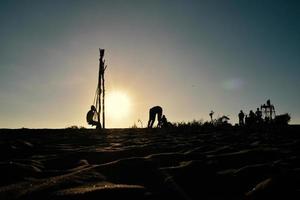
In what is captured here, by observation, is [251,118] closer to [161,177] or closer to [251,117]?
[251,117]

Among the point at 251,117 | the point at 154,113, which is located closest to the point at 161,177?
the point at 154,113

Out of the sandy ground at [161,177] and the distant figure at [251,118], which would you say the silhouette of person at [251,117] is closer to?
the distant figure at [251,118]

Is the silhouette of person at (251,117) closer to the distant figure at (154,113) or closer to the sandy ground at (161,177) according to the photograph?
the distant figure at (154,113)

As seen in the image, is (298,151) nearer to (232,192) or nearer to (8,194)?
(232,192)

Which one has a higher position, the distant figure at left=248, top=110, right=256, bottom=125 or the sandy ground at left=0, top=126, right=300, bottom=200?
the distant figure at left=248, top=110, right=256, bottom=125

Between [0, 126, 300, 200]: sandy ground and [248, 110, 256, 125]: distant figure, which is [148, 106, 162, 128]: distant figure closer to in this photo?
[248, 110, 256, 125]: distant figure

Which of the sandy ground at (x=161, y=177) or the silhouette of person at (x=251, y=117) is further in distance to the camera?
the silhouette of person at (x=251, y=117)

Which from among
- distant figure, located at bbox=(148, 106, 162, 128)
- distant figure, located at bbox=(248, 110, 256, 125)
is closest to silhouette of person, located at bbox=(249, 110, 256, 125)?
distant figure, located at bbox=(248, 110, 256, 125)

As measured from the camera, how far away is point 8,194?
7.92ft

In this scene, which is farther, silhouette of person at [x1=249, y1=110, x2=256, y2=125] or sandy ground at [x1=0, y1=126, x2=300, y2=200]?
silhouette of person at [x1=249, y1=110, x2=256, y2=125]

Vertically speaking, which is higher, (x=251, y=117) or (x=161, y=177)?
(x=251, y=117)

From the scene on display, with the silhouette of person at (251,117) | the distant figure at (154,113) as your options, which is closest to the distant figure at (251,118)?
the silhouette of person at (251,117)

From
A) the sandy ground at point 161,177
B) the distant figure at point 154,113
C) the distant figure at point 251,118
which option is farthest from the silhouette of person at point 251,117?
the sandy ground at point 161,177

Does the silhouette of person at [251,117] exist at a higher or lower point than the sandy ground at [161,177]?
higher
